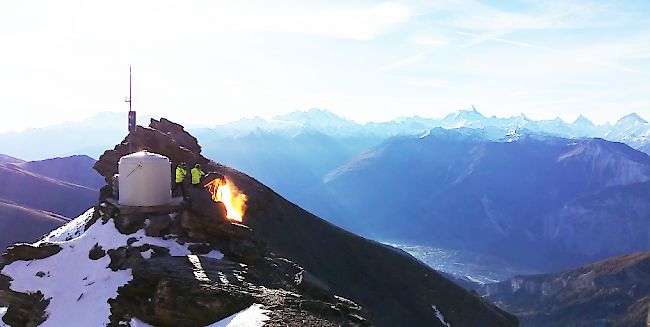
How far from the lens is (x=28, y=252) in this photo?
2300 cm

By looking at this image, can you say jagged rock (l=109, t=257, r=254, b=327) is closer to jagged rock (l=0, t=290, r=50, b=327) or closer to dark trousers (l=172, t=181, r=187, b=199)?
jagged rock (l=0, t=290, r=50, b=327)

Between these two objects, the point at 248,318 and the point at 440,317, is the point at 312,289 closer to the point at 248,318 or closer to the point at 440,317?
the point at 248,318

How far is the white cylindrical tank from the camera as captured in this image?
2400 cm

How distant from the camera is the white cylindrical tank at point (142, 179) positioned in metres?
24.0

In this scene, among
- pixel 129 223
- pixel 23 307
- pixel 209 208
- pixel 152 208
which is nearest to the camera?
pixel 23 307

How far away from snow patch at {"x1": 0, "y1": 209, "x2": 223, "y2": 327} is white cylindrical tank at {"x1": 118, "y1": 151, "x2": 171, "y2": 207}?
5.58 feet

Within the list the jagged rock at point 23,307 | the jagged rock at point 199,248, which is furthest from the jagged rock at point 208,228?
the jagged rock at point 23,307

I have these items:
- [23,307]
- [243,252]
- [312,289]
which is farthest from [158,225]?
[312,289]

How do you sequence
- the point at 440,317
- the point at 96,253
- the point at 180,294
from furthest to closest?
the point at 440,317
the point at 96,253
the point at 180,294

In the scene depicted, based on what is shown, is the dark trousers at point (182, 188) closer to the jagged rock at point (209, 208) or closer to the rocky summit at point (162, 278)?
the rocky summit at point (162, 278)

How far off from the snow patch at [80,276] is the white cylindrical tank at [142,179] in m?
1.70

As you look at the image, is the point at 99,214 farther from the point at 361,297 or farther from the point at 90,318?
the point at 361,297

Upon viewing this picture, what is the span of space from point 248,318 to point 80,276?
395 inches

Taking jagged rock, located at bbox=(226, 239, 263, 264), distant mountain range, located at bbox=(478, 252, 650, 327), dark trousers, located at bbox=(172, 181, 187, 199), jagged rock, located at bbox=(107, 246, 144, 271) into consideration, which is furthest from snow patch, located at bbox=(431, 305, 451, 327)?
distant mountain range, located at bbox=(478, 252, 650, 327)
